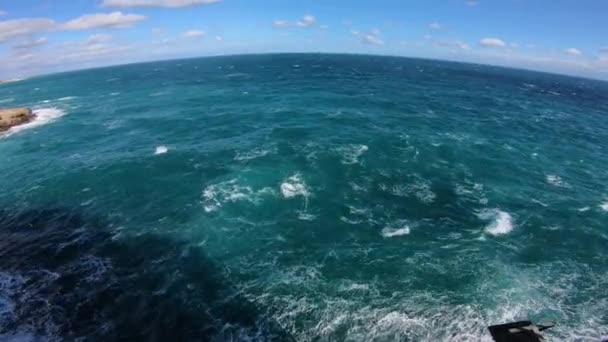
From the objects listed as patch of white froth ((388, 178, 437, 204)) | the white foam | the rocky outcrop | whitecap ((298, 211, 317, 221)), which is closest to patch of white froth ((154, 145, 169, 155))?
the white foam

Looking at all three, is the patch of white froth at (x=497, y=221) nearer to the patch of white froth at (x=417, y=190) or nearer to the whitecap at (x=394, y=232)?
the patch of white froth at (x=417, y=190)

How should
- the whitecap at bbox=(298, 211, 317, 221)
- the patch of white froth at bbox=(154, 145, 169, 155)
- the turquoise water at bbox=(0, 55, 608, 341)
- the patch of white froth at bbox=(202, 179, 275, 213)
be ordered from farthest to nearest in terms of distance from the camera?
the patch of white froth at bbox=(154, 145, 169, 155) < the patch of white froth at bbox=(202, 179, 275, 213) < the whitecap at bbox=(298, 211, 317, 221) < the turquoise water at bbox=(0, 55, 608, 341)

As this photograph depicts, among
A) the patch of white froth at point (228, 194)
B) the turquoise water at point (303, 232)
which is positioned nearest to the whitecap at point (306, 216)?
the turquoise water at point (303, 232)

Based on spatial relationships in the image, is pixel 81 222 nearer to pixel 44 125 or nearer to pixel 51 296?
pixel 51 296

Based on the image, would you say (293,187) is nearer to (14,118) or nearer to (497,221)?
(497,221)

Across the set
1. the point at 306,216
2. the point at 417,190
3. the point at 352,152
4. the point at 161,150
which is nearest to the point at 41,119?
the point at 161,150

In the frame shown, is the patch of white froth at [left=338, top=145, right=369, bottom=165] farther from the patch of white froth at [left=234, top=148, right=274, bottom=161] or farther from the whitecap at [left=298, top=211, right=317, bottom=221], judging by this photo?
the whitecap at [left=298, top=211, right=317, bottom=221]
